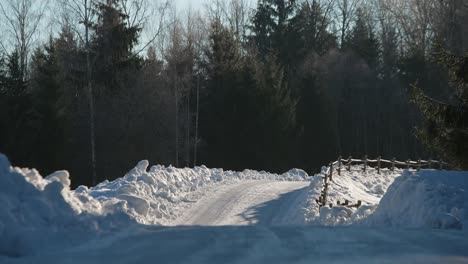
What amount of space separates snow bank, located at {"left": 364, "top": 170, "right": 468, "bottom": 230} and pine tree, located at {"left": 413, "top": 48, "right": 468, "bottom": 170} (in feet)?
21.6

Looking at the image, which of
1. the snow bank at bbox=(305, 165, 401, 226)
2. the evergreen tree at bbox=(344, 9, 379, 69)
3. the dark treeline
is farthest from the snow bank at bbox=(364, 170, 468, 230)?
the evergreen tree at bbox=(344, 9, 379, 69)

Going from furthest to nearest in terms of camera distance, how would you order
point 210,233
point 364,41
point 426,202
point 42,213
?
point 364,41, point 426,202, point 210,233, point 42,213

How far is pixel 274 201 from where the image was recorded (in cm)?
2419

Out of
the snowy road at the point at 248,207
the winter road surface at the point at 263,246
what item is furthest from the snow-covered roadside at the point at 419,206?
the snowy road at the point at 248,207

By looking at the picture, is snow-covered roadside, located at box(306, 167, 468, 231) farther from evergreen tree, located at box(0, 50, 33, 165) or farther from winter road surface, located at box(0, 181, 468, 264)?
evergreen tree, located at box(0, 50, 33, 165)

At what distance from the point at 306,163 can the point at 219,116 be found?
1045 centimetres

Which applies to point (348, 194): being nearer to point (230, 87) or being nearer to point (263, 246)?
point (263, 246)

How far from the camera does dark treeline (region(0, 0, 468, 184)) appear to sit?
45656mm

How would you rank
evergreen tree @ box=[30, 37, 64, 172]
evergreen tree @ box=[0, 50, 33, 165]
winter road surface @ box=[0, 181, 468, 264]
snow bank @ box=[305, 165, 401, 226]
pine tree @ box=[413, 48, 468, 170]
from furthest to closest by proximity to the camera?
1. evergreen tree @ box=[30, 37, 64, 172]
2. evergreen tree @ box=[0, 50, 33, 165]
3. pine tree @ box=[413, 48, 468, 170]
4. snow bank @ box=[305, 165, 401, 226]
5. winter road surface @ box=[0, 181, 468, 264]

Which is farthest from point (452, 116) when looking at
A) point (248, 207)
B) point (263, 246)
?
point (263, 246)

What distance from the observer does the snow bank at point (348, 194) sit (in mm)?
17938

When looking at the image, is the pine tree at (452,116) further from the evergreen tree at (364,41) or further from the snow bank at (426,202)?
the evergreen tree at (364,41)

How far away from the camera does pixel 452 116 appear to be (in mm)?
21312

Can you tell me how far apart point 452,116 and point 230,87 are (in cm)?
3486
